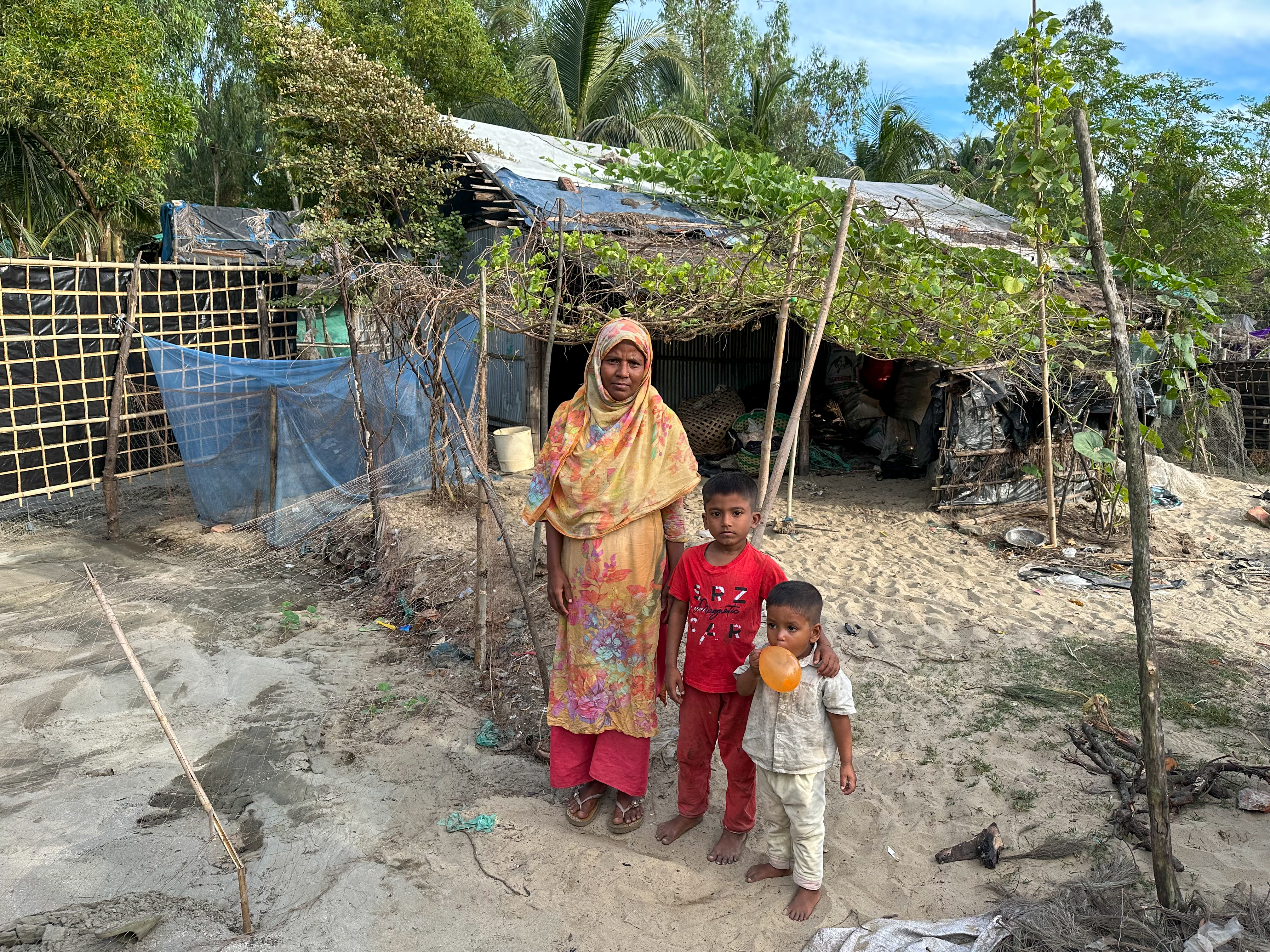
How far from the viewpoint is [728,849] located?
8.59ft

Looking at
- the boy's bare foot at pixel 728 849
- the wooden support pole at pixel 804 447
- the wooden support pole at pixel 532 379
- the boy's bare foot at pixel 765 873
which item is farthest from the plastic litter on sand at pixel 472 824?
the wooden support pole at pixel 804 447

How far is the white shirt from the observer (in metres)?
2.24

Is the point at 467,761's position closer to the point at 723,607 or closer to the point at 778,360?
the point at 723,607

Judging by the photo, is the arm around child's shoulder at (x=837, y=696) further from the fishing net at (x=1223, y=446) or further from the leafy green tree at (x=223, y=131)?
the leafy green tree at (x=223, y=131)

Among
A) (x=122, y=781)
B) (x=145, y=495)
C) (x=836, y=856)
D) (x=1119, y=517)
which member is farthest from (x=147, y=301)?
(x=1119, y=517)

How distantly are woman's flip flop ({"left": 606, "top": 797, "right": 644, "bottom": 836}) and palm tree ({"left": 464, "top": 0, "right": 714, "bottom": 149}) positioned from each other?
47.1 ft

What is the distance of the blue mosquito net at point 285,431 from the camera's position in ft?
21.6

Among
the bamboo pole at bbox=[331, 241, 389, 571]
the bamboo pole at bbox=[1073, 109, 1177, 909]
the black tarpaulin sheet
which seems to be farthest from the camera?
the black tarpaulin sheet

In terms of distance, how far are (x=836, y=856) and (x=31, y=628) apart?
471 centimetres

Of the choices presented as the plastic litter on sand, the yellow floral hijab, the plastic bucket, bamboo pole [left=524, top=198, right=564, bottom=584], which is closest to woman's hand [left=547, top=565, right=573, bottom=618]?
the yellow floral hijab

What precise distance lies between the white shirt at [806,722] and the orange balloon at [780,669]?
0.10m

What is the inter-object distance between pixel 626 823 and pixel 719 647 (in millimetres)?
789

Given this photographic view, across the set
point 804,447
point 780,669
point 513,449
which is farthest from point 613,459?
point 804,447

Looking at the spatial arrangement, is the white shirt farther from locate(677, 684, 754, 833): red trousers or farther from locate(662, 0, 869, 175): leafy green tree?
locate(662, 0, 869, 175): leafy green tree
